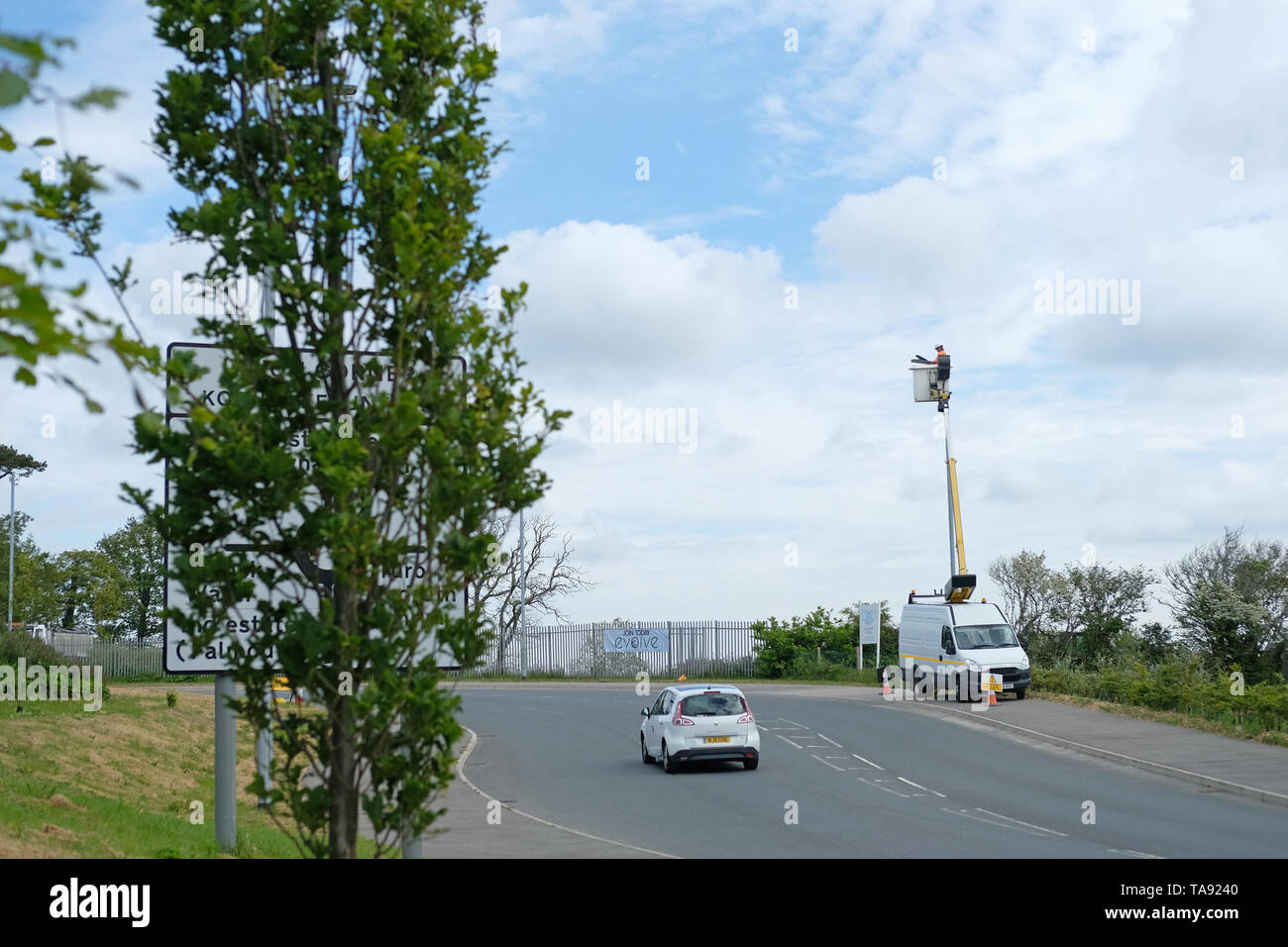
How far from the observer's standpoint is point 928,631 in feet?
114

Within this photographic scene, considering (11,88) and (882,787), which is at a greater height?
(11,88)

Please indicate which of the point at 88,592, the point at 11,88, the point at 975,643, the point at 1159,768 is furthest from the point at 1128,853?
the point at 88,592

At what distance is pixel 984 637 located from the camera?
33281 millimetres

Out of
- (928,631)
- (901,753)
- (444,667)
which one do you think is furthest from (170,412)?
(928,631)

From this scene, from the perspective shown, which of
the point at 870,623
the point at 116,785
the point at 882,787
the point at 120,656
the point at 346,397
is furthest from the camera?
the point at 120,656

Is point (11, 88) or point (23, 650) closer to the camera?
point (11, 88)

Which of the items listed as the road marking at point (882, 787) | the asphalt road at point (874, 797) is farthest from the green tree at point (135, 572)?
the road marking at point (882, 787)

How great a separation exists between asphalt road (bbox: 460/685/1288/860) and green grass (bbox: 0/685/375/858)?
15.5 ft

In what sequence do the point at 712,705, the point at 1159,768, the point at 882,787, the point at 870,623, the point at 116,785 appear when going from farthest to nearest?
the point at 870,623 < the point at 712,705 < the point at 1159,768 < the point at 882,787 < the point at 116,785

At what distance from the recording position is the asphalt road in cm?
1457

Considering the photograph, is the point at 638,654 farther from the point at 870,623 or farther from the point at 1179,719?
the point at 1179,719

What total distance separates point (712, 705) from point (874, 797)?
14.9 ft

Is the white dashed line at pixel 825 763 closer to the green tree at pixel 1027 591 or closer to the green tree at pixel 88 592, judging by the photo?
the green tree at pixel 1027 591
